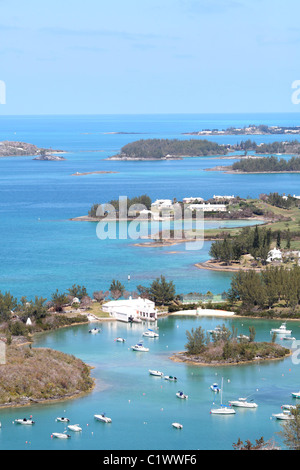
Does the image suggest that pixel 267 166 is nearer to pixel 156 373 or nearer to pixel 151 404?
pixel 156 373

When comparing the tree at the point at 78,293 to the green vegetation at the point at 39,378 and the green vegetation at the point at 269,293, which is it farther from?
the green vegetation at the point at 39,378

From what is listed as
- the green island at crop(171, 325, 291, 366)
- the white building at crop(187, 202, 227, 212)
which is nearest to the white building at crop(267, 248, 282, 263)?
the green island at crop(171, 325, 291, 366)

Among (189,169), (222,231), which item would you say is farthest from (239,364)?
(189,169)

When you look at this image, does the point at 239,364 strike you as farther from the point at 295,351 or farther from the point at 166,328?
the point at 166,328

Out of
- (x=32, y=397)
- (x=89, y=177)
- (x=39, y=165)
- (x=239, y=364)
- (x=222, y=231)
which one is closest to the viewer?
(x=32, y=397)
